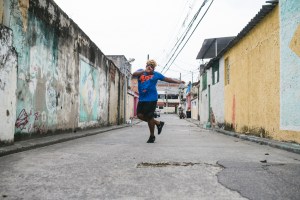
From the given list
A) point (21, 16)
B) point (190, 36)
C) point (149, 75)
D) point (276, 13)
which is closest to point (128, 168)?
point (149, 75)

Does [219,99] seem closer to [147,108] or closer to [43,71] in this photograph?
[147,108]

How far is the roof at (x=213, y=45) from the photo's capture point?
26.1m

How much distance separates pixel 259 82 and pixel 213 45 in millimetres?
18413

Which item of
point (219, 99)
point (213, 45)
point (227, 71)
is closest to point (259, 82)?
point (227, 71)

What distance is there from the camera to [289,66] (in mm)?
7109

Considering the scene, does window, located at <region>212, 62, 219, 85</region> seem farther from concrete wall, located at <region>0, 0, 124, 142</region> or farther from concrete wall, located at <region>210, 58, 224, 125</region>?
concrete wall, located at <region>0, 0, 124, 142</region>

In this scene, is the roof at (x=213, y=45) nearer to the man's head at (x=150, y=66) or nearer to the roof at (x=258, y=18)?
the roof at (x=258, y=18)

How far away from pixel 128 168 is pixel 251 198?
5.38ft

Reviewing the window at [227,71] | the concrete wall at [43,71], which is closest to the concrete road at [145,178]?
the concrete wall at [43,71]

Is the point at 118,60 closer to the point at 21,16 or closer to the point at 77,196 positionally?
the point at 21,16

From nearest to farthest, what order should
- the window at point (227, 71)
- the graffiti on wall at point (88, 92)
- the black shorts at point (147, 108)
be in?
1. the black shorts at point (147, 108)
2. the graffiti on wall at point (88, 92)
3. the window at point (227, 71)

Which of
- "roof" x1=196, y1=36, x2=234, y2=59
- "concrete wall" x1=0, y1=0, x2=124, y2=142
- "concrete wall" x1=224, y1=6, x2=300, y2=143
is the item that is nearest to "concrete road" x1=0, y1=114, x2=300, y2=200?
"concrete wall" x1=0, y1=0, x2=124, y2=142

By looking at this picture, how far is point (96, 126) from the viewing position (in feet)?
45.1

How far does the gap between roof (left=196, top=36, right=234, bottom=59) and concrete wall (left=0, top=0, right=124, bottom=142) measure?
603 inches
